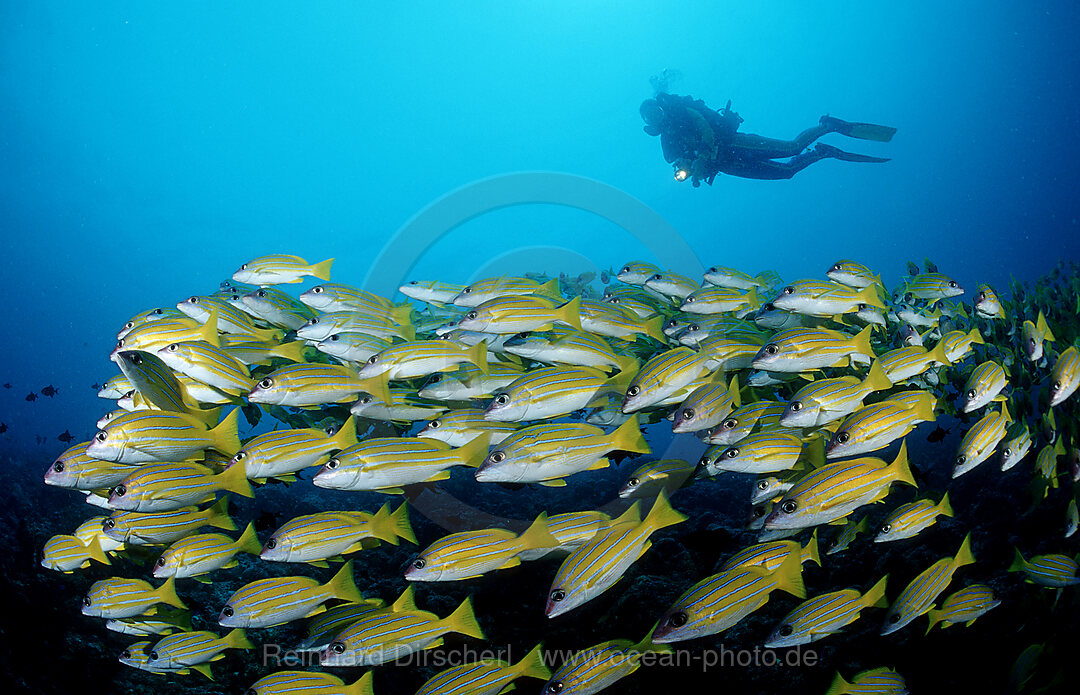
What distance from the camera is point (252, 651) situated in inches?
179

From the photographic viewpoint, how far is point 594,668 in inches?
107

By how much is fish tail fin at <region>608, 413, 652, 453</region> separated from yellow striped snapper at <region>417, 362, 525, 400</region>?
926 millimetres

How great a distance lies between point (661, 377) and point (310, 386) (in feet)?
7.46

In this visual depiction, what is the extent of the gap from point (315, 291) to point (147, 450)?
1612mm

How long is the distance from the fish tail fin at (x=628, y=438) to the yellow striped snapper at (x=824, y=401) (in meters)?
1.01

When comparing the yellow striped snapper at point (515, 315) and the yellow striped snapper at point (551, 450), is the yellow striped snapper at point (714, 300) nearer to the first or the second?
the yellow striped snapper at point (515, 315)

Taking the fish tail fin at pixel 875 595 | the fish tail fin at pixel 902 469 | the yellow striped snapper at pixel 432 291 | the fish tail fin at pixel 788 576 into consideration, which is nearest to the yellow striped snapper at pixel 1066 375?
the fish tail fin at pixel 902 469

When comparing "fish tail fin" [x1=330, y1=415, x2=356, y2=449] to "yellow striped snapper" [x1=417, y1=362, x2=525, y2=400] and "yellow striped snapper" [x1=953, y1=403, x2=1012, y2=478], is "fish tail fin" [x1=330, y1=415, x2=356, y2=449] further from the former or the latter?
"yellow striped snapper" [x1=953, y1=403, x2=1012, y2=478]

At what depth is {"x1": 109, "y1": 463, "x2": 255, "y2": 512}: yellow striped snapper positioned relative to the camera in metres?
2.74

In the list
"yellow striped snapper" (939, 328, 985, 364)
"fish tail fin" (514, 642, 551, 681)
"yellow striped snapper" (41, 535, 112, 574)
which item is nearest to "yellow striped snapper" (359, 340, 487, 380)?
"fish tail fin" (514, 642, 551, 681)

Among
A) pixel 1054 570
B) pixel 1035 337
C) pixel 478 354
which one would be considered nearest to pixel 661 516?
pixel 478 354

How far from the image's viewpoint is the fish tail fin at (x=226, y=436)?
2822mm

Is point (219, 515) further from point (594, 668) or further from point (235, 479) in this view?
point (594, 668)

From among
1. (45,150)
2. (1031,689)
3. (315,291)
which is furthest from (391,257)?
(45,150)
